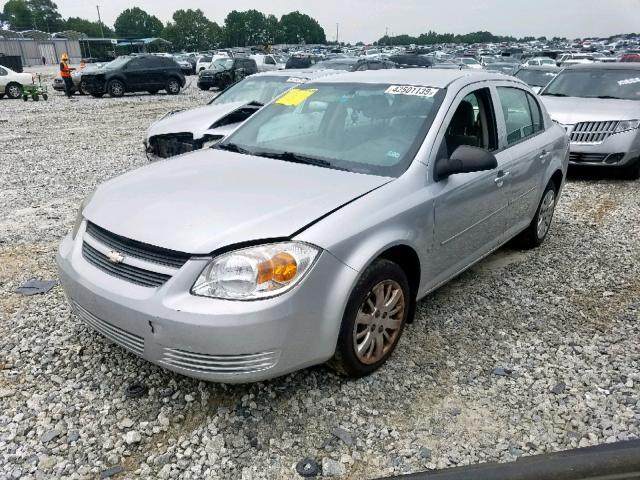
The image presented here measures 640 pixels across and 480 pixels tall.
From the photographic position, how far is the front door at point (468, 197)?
3412 mm

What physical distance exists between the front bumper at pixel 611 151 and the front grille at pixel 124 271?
7.12m

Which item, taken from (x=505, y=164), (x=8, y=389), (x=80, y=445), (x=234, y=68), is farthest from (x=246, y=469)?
(x=234, y=68)

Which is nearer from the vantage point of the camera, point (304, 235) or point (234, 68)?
point (304, 235)

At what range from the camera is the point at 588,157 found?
7.96 meters

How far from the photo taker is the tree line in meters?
111

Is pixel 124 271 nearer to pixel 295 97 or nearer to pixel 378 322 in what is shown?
pixel 378 322

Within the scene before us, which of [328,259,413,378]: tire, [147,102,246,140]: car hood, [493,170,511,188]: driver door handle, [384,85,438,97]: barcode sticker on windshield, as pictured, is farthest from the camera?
[147,102,246,140]: car hood

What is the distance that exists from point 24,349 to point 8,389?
429mm

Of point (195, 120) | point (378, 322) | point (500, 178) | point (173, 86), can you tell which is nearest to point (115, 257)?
point (378, 322)

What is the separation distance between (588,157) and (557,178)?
3186 millimetres

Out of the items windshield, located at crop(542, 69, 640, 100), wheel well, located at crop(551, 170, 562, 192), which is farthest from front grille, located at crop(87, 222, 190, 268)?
windshield, located at crop(542, 69, 640, 100)

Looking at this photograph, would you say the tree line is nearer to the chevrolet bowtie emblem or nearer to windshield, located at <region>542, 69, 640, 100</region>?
windshield, located at <region>542, 69, 640, 100</region>

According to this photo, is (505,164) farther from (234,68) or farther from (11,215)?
(234,68)

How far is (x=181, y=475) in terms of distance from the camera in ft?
8.05
